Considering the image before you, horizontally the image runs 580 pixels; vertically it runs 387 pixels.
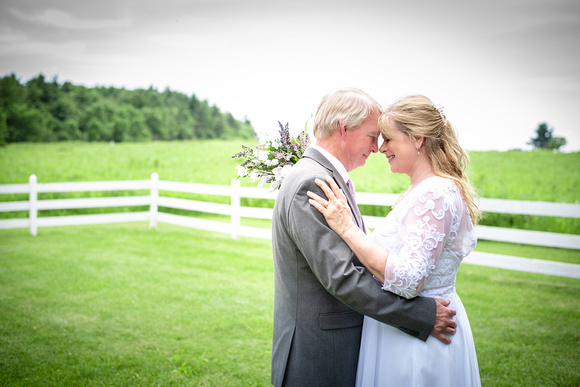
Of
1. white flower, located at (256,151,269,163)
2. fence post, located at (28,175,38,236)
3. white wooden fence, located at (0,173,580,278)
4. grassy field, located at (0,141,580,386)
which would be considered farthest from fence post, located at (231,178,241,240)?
white flower, located at (256,151,269,163)

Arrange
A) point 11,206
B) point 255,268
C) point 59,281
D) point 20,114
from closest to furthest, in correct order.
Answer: point 59,281 → point 255,268 → point 11,206 → point 20,114

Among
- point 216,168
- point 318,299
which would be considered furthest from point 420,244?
point 216,168

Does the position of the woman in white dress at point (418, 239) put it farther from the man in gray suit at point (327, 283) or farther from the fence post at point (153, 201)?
the fence post at point (153, 201)

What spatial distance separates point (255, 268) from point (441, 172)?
20.0 ft

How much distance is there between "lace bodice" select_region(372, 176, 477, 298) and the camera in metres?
1.83

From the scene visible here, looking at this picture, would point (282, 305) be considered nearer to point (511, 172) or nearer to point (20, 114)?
point (511, 172)

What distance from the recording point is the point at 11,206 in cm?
1010

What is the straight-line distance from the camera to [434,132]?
204 centimetres

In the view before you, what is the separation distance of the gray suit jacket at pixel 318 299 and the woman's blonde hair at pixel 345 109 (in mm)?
165

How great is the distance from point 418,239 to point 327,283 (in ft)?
1.46

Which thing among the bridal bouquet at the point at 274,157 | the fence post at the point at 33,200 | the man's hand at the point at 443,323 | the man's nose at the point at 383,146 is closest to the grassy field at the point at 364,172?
the fence post at the point at 33,200

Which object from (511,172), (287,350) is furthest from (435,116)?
(511,172)

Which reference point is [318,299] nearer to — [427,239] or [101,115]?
[427,239]

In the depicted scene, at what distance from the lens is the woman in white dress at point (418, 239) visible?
186cm
